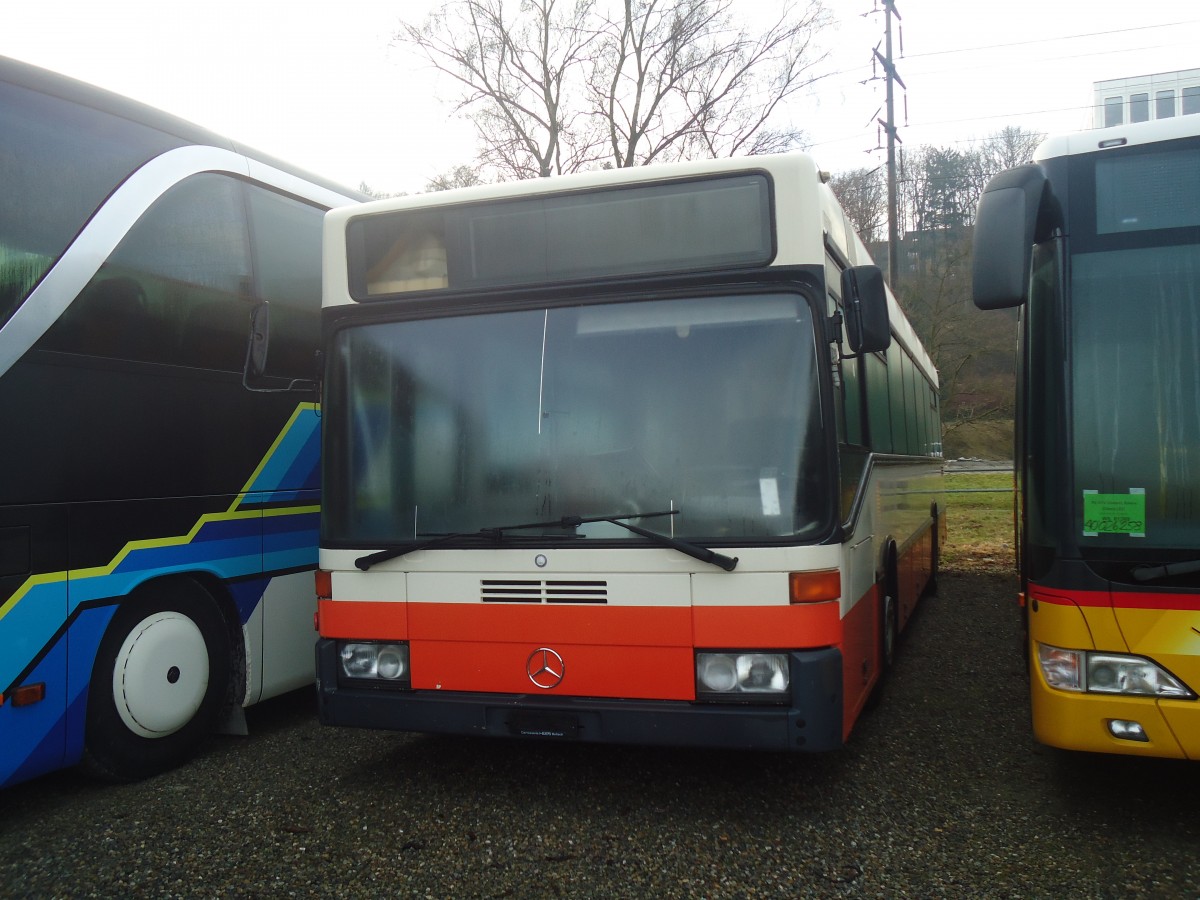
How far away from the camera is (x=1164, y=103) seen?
5866cm

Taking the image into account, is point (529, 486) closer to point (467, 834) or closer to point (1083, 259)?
point (467, 834)

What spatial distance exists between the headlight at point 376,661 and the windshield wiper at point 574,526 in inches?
15.3

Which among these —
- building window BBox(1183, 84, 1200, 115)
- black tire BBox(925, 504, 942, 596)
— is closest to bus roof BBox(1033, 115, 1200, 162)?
black tire BBox(925, 504, 942, 596)

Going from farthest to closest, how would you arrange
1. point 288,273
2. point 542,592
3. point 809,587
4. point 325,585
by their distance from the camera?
point 288,273 < point 325,585 < point 542,592 < point 809,587

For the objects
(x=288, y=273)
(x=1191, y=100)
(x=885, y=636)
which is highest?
(x=1191, y=100)

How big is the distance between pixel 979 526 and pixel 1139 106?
2028 inches

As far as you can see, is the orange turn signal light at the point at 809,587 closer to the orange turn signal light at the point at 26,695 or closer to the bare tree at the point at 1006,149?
the orange turn signal light at the point at 26,695

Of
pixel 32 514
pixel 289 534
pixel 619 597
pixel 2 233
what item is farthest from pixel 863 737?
pixel 2 233

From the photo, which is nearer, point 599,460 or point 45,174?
point 599,460

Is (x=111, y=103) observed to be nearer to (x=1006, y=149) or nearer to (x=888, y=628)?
(x=888, y=628)

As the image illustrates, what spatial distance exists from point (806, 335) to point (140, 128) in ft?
12.3

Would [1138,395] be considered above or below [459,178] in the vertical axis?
below

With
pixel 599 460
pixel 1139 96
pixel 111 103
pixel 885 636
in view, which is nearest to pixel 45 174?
pixel 111 103

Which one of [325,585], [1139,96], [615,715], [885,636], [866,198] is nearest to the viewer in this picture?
[615,715]
